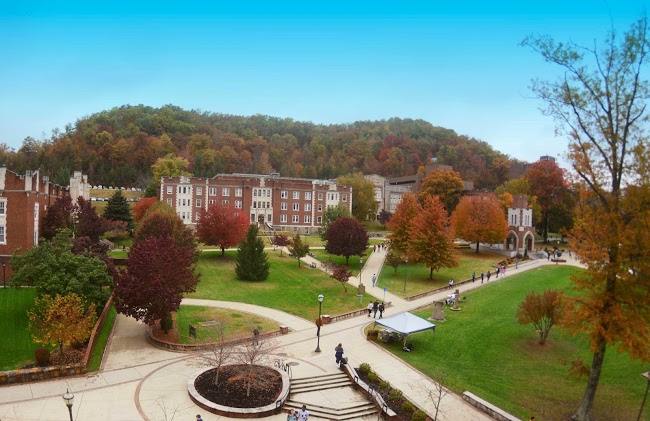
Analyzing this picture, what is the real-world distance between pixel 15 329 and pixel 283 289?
70.1 ft

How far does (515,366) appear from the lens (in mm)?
25578

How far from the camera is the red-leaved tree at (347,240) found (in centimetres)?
5212

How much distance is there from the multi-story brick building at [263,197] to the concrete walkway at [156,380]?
140ft

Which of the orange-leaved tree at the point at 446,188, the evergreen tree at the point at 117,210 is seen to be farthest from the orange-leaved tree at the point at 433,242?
the evergreen tree at the point at 117,210

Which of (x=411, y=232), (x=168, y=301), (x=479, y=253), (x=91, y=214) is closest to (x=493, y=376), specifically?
(x=168, y=301)

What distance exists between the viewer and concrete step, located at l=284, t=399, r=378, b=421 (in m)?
19.9

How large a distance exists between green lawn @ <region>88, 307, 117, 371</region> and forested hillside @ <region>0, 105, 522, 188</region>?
8136cm

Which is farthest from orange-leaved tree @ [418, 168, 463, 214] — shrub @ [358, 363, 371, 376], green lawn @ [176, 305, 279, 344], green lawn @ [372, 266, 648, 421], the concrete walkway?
shrub @ [358, 363, 371, 376]

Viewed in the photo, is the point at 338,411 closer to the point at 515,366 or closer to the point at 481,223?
the point at 515,366

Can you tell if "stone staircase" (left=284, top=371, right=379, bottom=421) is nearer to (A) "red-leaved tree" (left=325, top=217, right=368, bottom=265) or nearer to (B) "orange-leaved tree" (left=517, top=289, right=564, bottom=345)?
(B) "orange-leaved tree" (left=517, top=289, right=564, bottom=345)

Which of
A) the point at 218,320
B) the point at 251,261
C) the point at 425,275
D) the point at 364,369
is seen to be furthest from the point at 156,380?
the point at 425,275

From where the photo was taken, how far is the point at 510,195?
76.0m

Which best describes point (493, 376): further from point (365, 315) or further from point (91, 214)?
point (91, 214)

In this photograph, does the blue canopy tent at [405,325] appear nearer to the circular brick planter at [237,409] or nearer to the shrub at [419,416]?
the shrub at [419,416]
